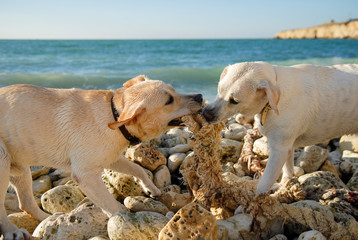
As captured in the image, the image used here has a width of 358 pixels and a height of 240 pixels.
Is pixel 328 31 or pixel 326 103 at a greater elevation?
pixel 328 31

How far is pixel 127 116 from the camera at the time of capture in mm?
3027

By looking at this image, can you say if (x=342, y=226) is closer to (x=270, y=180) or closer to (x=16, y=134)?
(x=270, y=180)

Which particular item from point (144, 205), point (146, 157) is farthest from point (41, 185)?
point (144, 205)

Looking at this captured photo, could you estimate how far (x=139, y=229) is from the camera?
2898 millimetres

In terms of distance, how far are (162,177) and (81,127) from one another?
157cm

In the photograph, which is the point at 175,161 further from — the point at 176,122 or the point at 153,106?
the point at 153,106

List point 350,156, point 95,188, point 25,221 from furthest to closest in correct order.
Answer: point 350,156 < point 25,221 < point 95,188

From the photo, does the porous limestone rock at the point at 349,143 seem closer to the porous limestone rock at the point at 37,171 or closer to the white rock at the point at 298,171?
the white rock at the point at 298,171

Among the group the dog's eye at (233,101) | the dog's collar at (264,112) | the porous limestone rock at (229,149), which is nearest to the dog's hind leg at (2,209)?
the dog's eye at (233,101)

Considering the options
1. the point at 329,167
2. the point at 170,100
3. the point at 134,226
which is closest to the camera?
the point at 134,226

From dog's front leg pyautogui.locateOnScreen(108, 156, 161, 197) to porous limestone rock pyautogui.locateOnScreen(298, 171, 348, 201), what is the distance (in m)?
1.82

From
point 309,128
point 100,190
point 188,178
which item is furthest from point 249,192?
point 100,190

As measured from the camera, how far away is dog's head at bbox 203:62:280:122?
3461 mm

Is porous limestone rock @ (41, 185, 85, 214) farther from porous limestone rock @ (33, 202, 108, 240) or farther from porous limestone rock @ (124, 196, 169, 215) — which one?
porous limestone rock @ (124, 196, 169, 215)
